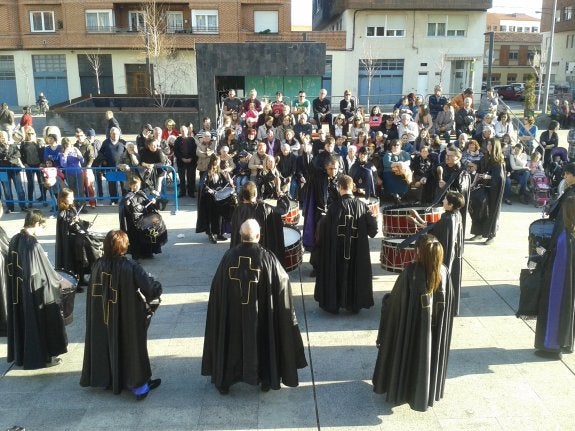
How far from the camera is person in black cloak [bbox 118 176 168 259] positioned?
10.0 metres

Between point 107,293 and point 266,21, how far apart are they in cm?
3542

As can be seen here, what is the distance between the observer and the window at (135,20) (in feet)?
126

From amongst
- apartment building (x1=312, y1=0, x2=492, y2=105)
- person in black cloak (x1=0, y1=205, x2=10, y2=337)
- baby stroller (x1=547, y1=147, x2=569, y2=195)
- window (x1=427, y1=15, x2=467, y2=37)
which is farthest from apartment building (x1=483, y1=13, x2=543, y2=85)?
person in black cloak (x1=0, y1=205, x2=10, y2=337)

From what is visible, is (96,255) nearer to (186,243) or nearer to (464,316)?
(186,243)

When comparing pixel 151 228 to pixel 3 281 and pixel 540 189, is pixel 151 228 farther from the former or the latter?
pixel 540 189

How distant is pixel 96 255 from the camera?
8797mm

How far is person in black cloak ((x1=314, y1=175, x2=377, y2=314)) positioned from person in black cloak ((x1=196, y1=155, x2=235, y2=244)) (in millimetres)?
3702

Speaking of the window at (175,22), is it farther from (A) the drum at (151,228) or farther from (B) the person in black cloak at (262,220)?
(B) the person in black cloak at (262,220)

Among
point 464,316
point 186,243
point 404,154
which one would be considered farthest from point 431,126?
point 464,316

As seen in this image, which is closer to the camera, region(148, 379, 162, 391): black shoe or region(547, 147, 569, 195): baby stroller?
region(148, 379, 162, 391): black shoe

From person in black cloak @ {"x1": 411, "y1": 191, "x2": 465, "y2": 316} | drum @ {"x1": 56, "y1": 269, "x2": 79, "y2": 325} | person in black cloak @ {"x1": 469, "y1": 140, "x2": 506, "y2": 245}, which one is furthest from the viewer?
person in black cloak @ {"x1": 469, "y1": 140, "x2": 506, "y2": 245}

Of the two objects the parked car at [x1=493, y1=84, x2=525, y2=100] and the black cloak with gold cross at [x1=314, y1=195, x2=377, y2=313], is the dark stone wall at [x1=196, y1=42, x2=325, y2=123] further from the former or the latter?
the parked car at [x1=493, y1=84, x2=525, y2=100]

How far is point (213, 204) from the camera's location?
1102 cm

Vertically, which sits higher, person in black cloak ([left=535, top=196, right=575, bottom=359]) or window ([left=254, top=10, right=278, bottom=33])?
window ([left=254, top=10, right=278, bottom=33])
